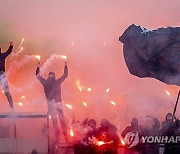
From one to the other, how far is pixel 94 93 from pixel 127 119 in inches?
46.0

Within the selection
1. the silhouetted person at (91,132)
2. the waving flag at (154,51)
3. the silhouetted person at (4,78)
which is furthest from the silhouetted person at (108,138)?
the silhouetted person at (4,78)

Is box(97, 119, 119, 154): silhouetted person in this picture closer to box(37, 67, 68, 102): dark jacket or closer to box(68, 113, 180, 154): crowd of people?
box(68, 113, 180, 154): crowd of people

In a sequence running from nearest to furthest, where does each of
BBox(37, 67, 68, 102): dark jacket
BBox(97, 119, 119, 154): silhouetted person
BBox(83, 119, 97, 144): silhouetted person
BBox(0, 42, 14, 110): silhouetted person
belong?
BBox(97, 119, 119, 154): silhouetted person
BBox(83, 119, 97, 144): silhouetted person
BBox(37, 67, 68, 102): dark jacket
BBox(0, 42, 14, 110): silhouetted person

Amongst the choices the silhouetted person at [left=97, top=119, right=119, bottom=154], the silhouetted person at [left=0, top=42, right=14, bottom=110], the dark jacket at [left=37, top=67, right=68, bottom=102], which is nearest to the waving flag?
the silhouetted person at [left=97, top=119, right=119, bottom=154]

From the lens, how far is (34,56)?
12.5 metres

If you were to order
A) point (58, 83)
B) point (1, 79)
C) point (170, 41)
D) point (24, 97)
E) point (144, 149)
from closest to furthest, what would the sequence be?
point (170, 41), point (144, 149), point (58, 83), point (1, 79), point (24, 97)

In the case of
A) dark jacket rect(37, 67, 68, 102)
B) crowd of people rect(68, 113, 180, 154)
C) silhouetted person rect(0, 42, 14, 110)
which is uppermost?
silhouetted person rect(0, 42, 14, 110)

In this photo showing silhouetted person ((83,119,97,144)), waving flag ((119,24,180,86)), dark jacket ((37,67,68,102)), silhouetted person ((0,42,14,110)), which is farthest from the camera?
silhouetted person ((0,42,14,110))

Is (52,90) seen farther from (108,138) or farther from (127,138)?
(127,138)

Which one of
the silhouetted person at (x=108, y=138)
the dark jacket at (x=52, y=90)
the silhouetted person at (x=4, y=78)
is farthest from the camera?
the silhouetted person at (x=4, y=78)

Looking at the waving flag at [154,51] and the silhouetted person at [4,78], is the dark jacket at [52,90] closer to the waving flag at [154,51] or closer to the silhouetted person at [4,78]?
the silhouetted person at [4,78]

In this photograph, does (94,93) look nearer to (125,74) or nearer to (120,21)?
(125,74)

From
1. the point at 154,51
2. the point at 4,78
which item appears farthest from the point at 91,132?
the point at 4,78

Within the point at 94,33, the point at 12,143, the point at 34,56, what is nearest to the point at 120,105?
the point at 94,33
